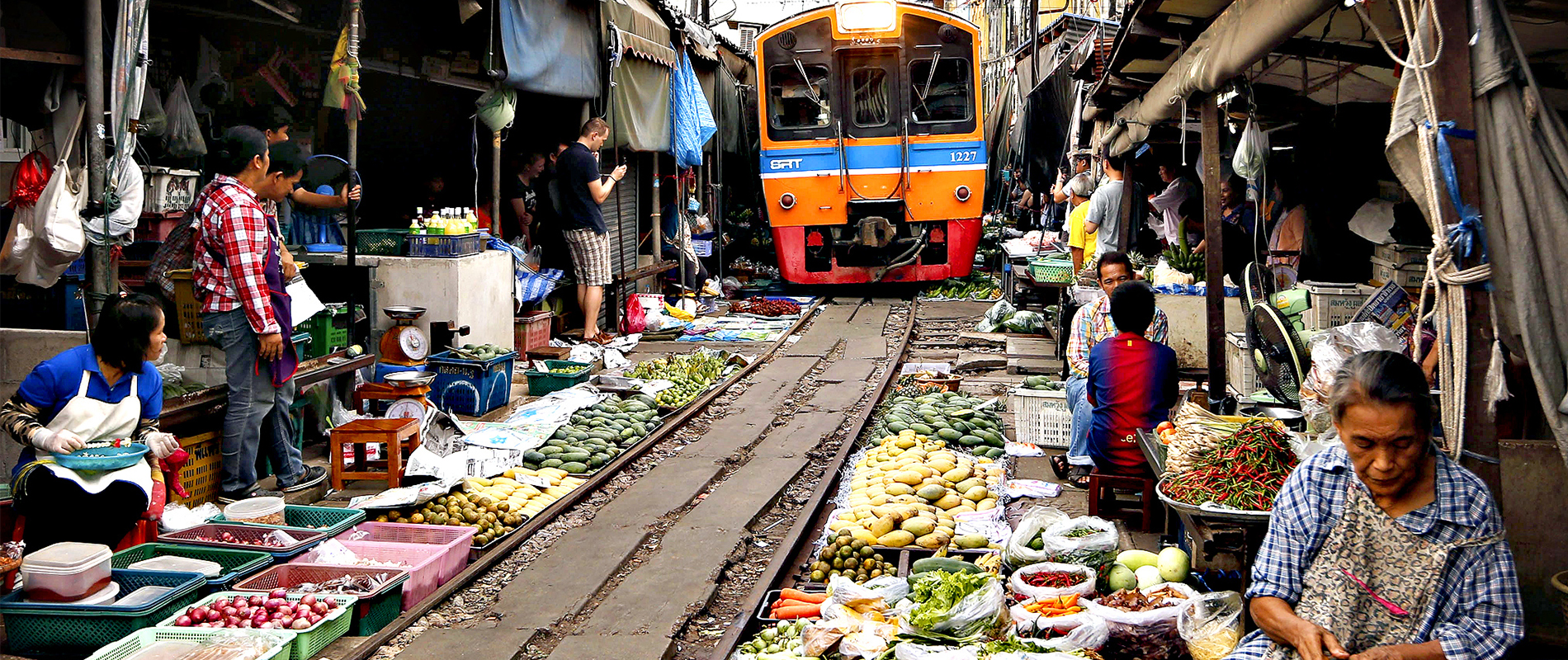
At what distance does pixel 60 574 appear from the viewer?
4.25 meters

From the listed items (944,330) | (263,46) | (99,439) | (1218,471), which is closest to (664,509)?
(99,439)

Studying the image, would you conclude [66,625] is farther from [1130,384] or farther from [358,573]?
[1130,384]

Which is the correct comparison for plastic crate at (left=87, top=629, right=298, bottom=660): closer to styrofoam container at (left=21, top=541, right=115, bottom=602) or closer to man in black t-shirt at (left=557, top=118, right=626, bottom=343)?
styrofoam container at (left=21, top=541, right=115, bottom=602)

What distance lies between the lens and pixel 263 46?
10141 mm

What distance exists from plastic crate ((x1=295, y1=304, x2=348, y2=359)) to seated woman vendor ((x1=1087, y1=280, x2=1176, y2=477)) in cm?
506

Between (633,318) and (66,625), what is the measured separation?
352 inches

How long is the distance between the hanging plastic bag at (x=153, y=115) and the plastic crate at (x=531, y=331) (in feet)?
10.3

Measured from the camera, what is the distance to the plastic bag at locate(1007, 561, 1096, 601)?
13.8ft

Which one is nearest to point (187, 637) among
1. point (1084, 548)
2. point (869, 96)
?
point (1084, 548)

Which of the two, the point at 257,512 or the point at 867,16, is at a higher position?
the point at 867,16

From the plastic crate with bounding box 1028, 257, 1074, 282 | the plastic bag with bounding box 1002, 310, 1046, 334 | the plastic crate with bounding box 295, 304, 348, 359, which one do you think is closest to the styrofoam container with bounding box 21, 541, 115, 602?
the plastic crate with bounding box 295, 304, 348, 359

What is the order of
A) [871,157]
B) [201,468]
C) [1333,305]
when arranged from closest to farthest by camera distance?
[201,468] < [1333,305] < [871,157]

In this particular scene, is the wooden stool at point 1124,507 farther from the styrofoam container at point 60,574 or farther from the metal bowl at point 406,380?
the styrofoam container at point 60,574

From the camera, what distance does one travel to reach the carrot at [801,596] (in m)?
4.75
